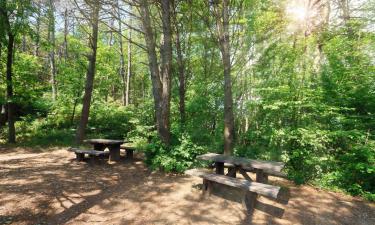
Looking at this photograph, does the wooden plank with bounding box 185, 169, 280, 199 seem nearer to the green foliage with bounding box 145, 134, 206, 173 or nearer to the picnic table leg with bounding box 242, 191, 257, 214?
the picnic table leg with bounding box 242, 191, 257, 214

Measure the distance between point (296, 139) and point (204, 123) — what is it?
343 centimetres

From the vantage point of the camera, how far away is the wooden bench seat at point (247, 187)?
420 centimetres

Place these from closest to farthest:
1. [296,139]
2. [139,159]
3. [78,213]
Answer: [78,213], [296,139], [139,159]

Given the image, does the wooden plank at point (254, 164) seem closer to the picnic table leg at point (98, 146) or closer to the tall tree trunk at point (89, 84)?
the picnic table leg at point (98, 146)

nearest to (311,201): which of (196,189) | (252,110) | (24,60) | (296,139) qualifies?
(296,139)

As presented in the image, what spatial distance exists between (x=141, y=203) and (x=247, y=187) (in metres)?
2.04

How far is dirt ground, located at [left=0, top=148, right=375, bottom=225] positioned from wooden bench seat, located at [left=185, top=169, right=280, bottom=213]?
19cm

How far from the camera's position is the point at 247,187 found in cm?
442

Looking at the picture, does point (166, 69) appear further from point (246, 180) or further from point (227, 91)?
point (246, 180)

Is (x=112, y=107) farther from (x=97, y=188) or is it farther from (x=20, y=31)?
(x=97, y=188)

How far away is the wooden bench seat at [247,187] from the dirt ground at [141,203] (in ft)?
0.61

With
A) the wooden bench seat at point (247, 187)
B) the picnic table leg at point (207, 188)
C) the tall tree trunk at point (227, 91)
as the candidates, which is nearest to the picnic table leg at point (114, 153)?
the tall tree trunk at point (227, 91)

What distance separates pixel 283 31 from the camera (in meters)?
10.1

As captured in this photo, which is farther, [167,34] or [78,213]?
[167,34]
